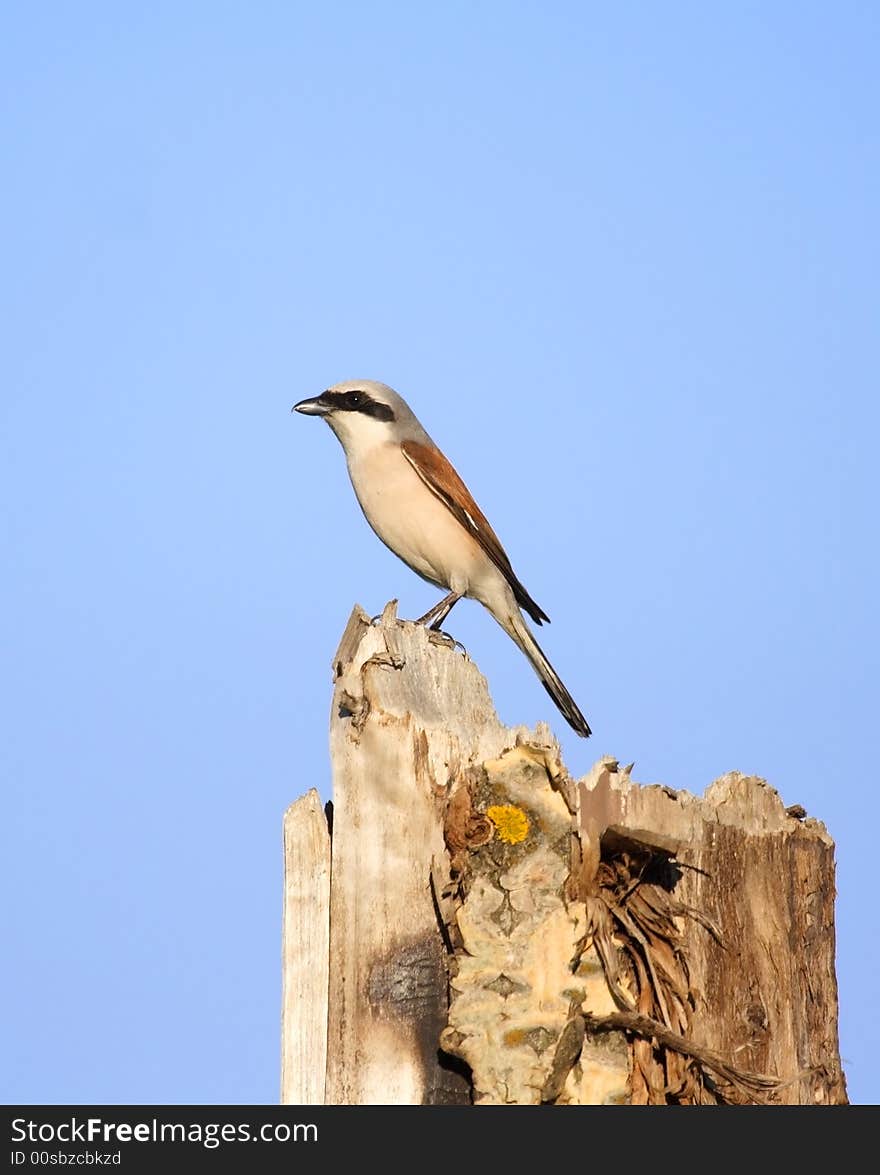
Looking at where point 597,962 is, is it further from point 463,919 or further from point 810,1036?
point 810,1036

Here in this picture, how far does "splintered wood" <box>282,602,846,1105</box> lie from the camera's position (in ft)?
14.7

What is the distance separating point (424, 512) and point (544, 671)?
3.82 ft

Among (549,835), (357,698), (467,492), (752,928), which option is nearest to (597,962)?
(549,835)

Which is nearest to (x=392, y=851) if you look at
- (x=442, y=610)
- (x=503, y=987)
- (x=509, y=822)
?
(x=509, y=822)

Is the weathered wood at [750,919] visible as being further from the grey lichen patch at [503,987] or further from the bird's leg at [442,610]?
the bird's leg at [442,610]

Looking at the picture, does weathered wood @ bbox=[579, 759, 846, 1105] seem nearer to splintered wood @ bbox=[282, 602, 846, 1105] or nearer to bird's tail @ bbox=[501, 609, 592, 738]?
splintered wood @ bbox=[282, 602, 846, 1105]

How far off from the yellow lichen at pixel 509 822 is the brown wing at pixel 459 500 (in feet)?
13.0

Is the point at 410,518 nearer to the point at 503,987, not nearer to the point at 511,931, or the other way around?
the point at 511,931

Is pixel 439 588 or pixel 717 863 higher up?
pixel 439 588

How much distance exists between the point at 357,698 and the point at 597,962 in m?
1.09

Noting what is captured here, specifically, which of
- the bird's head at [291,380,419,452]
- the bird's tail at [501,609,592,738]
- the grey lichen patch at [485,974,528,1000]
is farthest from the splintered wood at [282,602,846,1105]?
the bird's head at [291,380,419,452]

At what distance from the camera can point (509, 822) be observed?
15.4 feet

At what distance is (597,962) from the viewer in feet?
15.1
